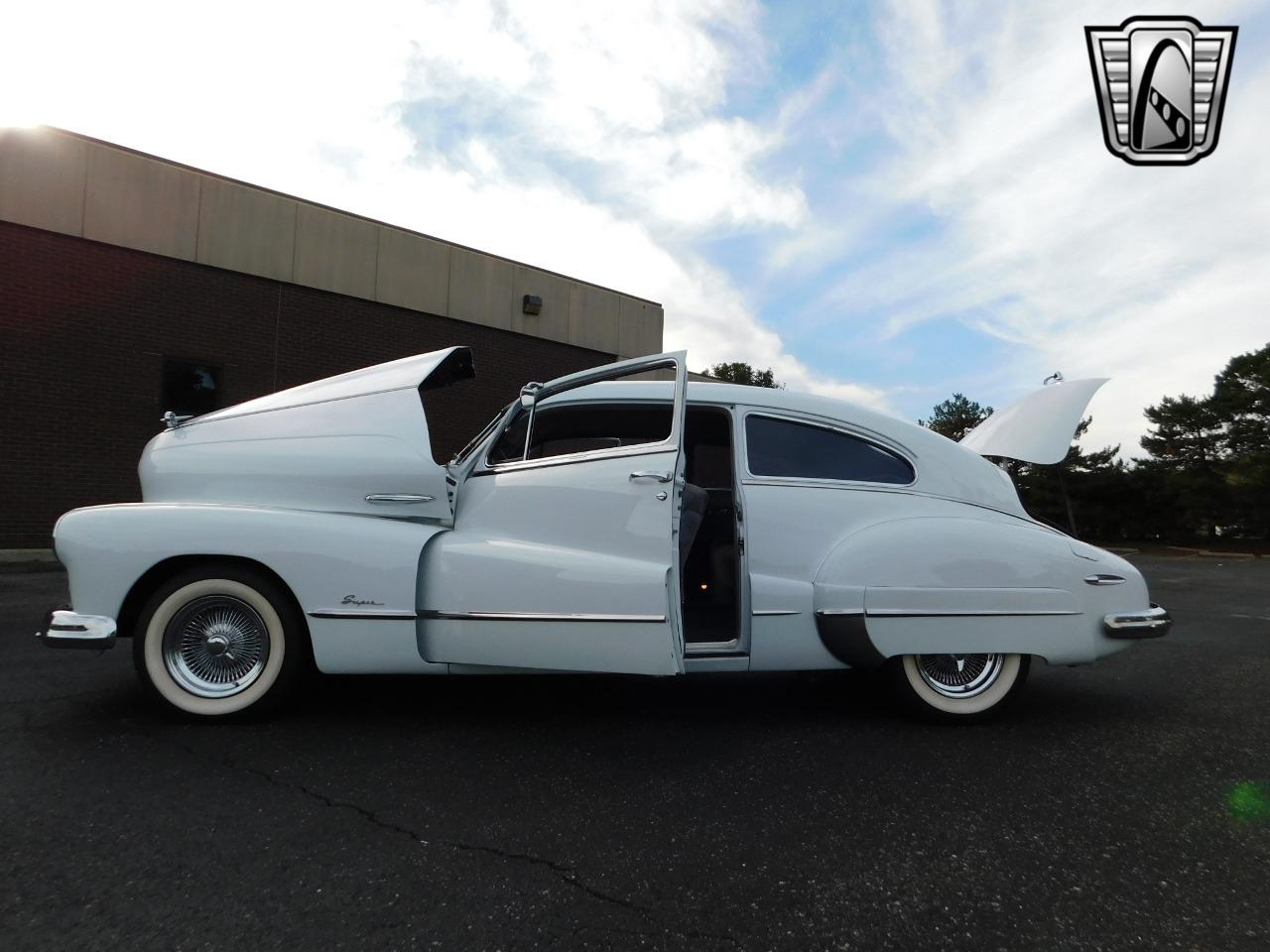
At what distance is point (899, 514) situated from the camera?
380cm

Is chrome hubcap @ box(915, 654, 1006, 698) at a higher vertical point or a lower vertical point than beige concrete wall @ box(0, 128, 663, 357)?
lower

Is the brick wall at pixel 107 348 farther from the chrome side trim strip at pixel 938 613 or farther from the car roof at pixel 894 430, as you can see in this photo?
the chrome side trim strip at pixel 938 613

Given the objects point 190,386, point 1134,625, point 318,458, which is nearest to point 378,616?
point 318,458

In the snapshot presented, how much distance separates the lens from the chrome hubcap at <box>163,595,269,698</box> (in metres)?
3.39

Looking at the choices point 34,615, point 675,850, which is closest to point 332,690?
point 675,850

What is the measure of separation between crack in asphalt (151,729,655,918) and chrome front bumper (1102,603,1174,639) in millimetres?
2897

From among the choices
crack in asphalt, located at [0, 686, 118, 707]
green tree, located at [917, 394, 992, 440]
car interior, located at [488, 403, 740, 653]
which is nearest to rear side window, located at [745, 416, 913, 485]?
car interior, located at [488, 403, 740, 653]

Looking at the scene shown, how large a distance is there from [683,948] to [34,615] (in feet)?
22.2

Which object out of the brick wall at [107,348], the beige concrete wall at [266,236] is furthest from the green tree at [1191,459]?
the brick wall at [107,348]

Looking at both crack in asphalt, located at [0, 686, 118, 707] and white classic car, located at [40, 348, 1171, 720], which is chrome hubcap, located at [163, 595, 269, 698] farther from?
crack in asphalt, located at [0, 686, 118, 707]

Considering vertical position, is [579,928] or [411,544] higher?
[411,544]

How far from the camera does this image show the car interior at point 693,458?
394 cm

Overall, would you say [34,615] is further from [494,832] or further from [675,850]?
[675,850]

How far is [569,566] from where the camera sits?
341 centimetres
